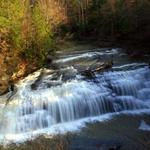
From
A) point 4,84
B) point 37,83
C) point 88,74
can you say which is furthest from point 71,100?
point 4,84

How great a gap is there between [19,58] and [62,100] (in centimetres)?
520

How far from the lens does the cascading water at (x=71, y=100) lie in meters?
19.2

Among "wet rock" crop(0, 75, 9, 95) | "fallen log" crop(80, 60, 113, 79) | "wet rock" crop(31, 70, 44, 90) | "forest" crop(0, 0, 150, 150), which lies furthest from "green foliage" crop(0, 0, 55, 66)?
"fallen log" crop(80, 60, 113, 79)

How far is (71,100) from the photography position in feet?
67.5

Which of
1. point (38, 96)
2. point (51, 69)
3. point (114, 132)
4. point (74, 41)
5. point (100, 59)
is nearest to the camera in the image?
point (114, 132)

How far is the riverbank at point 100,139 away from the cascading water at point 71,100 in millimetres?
1515

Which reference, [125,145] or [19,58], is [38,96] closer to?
[19,58]

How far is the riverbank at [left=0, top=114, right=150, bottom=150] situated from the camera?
52.6ft

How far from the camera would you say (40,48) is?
84.6 feet

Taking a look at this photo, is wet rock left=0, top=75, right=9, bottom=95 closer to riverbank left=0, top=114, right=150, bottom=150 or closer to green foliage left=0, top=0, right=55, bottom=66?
green foliage left=0, top=0, right=55, bottom=66

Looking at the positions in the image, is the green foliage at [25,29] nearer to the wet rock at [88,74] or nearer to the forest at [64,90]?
the forest at [64,90]

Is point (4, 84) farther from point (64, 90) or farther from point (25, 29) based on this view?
point (25, 29)

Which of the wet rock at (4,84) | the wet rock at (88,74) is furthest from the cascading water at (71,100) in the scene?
the wet rock at (4,84)

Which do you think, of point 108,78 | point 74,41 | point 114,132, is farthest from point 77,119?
point 74,41
